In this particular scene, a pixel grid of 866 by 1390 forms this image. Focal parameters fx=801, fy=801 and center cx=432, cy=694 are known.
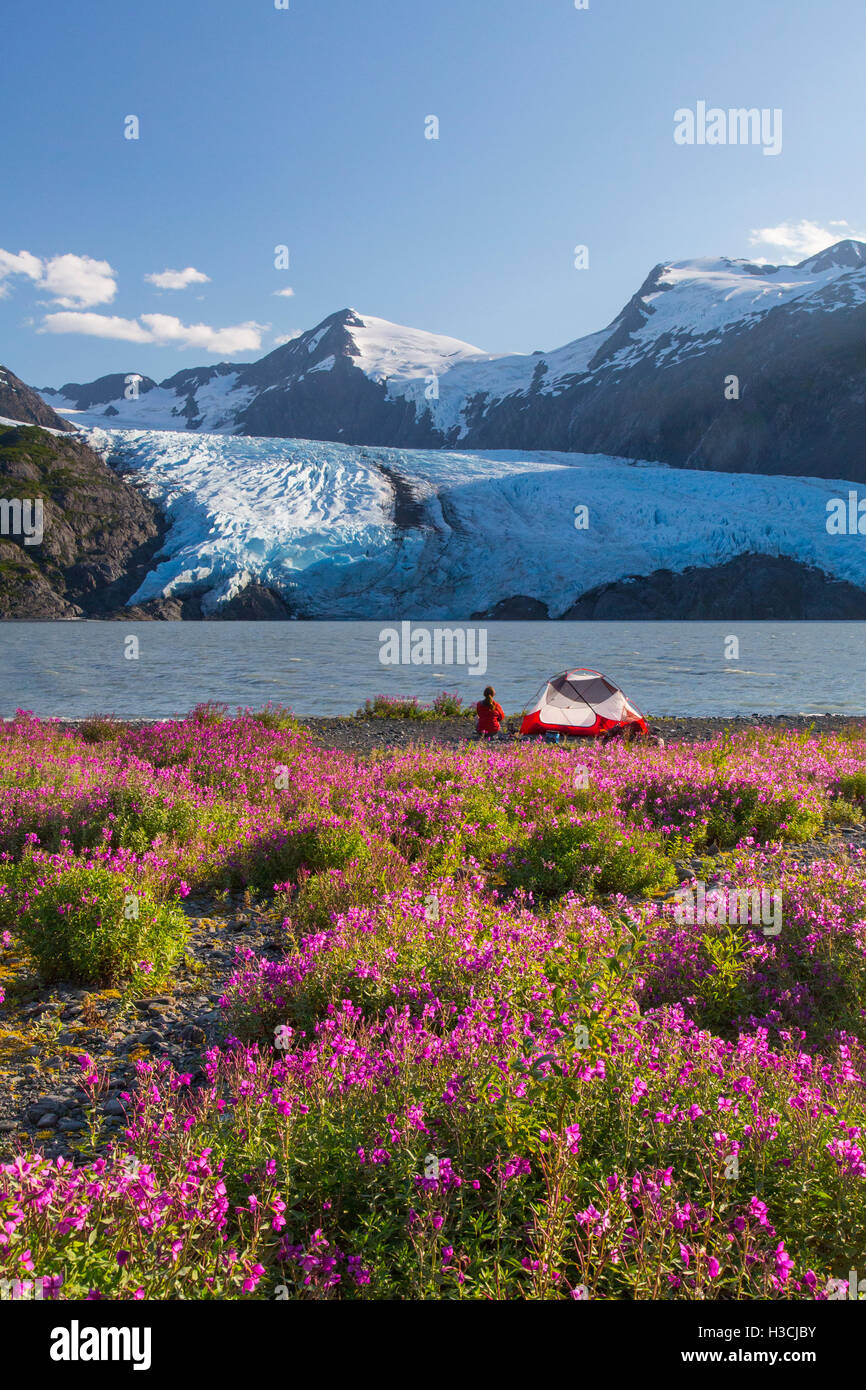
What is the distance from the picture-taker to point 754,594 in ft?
326

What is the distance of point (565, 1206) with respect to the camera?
239 centimetres

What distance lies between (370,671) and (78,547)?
73244mm

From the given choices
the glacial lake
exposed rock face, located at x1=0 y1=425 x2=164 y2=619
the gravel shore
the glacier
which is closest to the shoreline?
the gravel shore

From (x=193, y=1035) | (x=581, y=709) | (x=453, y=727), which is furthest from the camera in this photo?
(x=453, y=727)

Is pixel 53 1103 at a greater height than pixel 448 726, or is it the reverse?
pixel 448 726

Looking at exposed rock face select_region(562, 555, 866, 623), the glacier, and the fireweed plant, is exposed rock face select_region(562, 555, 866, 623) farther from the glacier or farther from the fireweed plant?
the fireweed plant

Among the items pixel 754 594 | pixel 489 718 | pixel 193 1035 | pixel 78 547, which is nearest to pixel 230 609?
pixel 78 547

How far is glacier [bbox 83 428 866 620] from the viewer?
7625 centimetres

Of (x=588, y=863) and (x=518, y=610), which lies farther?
(x=518, y=610)

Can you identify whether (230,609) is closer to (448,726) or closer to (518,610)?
(518,610)

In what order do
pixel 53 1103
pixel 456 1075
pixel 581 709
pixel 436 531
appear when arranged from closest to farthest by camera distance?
1. pixel 456 1075
2. pixel 53 1103
3. pixel 581 709
4. pixel 436 531

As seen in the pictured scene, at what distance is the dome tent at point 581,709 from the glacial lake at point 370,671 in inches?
261

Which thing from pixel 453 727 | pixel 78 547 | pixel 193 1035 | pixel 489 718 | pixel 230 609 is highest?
pixel 78 547
